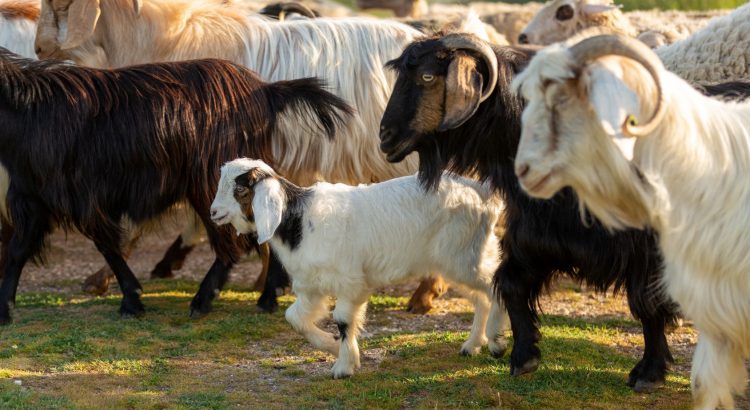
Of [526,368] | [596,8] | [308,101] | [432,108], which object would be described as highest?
[596,8]

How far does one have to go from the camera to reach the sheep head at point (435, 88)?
19.4 feet

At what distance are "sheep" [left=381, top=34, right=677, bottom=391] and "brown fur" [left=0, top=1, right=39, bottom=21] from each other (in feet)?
17.0

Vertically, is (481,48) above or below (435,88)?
above

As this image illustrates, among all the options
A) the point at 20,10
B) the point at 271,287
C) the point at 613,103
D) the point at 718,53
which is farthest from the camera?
the point at 20,10

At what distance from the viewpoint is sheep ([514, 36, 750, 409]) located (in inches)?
171

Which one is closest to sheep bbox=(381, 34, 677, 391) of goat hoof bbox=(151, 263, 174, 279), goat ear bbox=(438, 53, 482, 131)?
goat ear bbox=(438, 53, 482, 131)

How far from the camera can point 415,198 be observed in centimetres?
661

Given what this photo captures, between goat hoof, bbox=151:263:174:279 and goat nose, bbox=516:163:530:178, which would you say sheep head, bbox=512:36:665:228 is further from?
goat hoof, bbox=151:263:174:279

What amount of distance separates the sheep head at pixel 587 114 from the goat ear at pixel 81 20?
5481 millimetres

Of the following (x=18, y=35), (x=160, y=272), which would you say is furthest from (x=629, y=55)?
(x=18, y=35)

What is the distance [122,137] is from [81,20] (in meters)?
1.82

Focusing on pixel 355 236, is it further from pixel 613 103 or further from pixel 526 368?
pixel 613 103

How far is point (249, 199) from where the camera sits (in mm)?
6504

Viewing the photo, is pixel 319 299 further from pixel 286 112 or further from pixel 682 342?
pixel 682 342
